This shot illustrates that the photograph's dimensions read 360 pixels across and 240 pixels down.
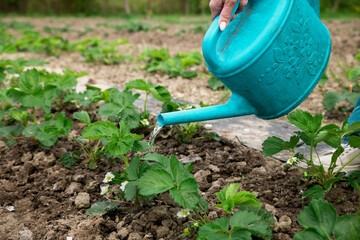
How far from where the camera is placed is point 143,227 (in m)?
1.37

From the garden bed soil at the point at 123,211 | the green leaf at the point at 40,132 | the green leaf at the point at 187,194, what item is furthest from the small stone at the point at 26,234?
the green leaf at the point at 187,194

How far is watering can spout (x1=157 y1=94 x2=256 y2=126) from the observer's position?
129cm

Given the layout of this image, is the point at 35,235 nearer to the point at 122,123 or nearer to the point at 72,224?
the point at 72,224

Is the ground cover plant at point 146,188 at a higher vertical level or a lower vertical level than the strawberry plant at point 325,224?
lower

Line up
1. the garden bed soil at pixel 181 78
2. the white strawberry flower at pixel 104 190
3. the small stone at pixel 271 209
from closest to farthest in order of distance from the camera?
the small stone at pixel 271 209
the white strawberry flower at pixel 104 190
the garden bed soil at pixel 181 78

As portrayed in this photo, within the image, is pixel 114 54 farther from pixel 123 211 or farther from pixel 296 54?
pixel 296 54

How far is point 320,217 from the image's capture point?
3.35 feet

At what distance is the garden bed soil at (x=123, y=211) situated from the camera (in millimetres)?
1356

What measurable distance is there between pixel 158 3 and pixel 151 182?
1457 centimetres

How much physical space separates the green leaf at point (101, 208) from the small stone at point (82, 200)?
0.09 metres

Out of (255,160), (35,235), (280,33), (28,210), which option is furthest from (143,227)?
(280,33)

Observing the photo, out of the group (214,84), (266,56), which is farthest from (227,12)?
(214,84)

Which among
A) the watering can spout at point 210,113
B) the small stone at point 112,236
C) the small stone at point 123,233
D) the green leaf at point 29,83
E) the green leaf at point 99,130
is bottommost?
the small stone at point 112,236

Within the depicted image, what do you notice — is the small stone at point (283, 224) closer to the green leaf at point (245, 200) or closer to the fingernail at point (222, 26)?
the green leaf at point (245, 200)
